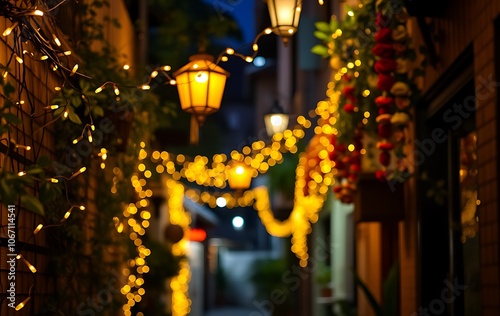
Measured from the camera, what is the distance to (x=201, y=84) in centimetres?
676

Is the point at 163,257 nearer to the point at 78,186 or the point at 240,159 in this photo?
the point at 240,159

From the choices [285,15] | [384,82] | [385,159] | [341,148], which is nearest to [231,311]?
[341,148]

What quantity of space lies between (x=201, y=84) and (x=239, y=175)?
6981mm

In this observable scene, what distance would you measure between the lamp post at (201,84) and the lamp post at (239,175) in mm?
6704

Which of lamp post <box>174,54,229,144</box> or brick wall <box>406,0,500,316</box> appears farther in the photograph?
lamp post <box>174,54,229,144</box>

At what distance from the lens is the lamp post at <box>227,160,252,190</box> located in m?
13.7

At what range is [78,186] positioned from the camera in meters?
7.15

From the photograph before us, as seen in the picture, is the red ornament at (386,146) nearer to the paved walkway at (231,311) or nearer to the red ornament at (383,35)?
the red ornament at (383,35)

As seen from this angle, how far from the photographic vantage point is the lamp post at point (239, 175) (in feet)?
44.8

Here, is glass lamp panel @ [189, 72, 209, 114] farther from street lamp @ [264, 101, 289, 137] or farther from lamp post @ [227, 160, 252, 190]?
lamp post @ [227, 160, 252, 190]

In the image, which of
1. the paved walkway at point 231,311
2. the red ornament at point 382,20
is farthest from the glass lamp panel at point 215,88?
the paved walkway at point 231,311

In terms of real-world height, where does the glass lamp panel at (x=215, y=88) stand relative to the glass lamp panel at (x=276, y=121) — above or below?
below

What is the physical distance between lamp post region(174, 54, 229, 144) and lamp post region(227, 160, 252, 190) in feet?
22.0

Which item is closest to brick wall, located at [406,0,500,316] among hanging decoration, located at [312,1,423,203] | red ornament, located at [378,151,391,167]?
hanging decoration, located at [312,1,423,203]
